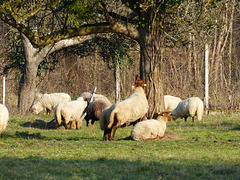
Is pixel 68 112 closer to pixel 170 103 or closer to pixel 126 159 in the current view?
pixel 170 103

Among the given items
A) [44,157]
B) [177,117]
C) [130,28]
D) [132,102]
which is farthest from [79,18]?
[177,117]

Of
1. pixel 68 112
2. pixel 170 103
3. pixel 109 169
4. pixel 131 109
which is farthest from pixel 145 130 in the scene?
A: pixel 170 103

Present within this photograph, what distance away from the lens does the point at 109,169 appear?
6.12 meters

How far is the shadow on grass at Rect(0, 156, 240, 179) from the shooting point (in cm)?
562

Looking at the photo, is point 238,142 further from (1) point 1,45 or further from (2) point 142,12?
(1) point 1,45

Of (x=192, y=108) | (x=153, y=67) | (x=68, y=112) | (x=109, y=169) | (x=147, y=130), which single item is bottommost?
(x=109, y=169)

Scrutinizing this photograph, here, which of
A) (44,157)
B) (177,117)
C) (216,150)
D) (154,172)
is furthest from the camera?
(177,117)

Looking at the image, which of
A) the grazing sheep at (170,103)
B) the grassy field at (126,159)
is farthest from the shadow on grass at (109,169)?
the grazing sheep at (170,103)

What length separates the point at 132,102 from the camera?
10.6 m

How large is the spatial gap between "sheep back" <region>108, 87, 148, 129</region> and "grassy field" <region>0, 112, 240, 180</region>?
34.8 inches

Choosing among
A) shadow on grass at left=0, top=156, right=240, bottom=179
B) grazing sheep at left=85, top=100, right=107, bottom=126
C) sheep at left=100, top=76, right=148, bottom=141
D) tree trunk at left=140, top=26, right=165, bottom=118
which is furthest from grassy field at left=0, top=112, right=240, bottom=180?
grazing sheep at left=85, top=100, right=107, bottom=126

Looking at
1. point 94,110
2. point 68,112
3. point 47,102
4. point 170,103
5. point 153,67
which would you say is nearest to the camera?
point 153,67

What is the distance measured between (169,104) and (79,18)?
922cm

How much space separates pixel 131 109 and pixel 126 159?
344 centimetres
